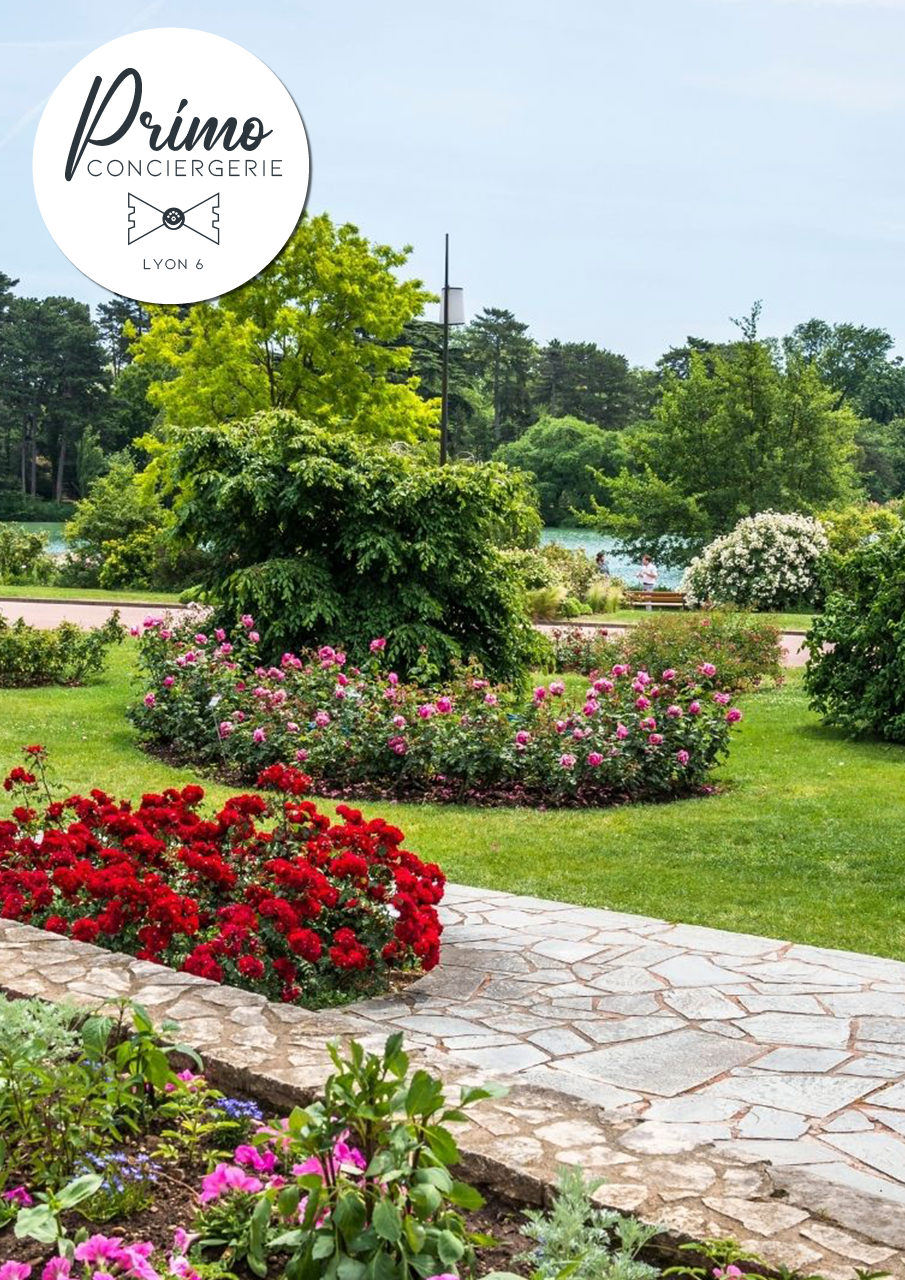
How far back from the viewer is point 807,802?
29.3 ft

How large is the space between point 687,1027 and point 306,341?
23735mm

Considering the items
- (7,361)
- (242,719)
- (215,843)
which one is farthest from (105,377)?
(215,843)

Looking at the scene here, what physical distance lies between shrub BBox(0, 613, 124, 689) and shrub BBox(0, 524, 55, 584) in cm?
1642

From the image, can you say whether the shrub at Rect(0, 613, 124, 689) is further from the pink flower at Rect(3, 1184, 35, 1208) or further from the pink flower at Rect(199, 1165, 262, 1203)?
the pink flower at Rect(199, 1165, 262, 1203)

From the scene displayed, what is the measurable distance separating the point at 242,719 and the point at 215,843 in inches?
169

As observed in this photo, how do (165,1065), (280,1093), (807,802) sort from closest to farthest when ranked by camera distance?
(165,1065) < (280,1093) < (807,802)

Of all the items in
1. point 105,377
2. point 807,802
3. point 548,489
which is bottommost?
point 807,802

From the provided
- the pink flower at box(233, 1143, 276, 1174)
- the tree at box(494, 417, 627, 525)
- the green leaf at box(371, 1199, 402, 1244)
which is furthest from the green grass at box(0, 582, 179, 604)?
the tree at box(494, 417, 627, 525)

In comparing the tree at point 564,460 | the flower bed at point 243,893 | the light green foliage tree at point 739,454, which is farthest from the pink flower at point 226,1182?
the tree at point 564,460

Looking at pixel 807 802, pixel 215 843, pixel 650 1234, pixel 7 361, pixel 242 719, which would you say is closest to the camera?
pixel 650 1234

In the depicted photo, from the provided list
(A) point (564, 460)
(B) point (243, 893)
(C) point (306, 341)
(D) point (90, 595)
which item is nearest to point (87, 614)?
(D) point (90, 595)

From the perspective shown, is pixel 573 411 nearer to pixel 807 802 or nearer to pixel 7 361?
pixel 7 361

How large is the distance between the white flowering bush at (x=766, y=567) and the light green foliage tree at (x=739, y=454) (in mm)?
8697

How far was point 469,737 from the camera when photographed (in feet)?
29.4
